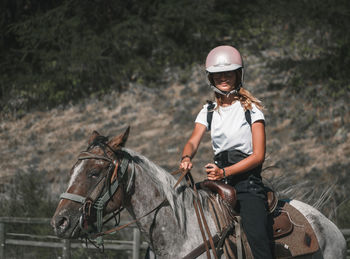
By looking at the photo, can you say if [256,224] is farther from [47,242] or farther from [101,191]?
[47,242]

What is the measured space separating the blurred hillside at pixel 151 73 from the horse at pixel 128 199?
9.70 metres

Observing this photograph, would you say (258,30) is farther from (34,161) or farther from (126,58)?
(34,161)

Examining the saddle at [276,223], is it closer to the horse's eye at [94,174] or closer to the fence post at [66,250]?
the horse's eye at [94,174]

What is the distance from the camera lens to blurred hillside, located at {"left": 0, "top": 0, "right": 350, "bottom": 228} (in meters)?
14.5

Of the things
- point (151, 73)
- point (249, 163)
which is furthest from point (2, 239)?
point (249, 163)

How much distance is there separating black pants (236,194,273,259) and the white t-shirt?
441mm

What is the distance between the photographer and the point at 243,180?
13.8ft

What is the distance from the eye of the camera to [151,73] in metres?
17.0

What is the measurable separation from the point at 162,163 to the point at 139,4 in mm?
6764

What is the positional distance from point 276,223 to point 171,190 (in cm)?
102

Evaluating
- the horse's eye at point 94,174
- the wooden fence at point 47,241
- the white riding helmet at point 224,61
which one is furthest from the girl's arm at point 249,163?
the wooden fence at point 47,241

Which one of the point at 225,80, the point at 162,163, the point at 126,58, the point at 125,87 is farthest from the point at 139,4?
the point at 225,80

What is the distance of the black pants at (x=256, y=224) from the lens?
398cm

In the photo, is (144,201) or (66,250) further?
(66,250)
